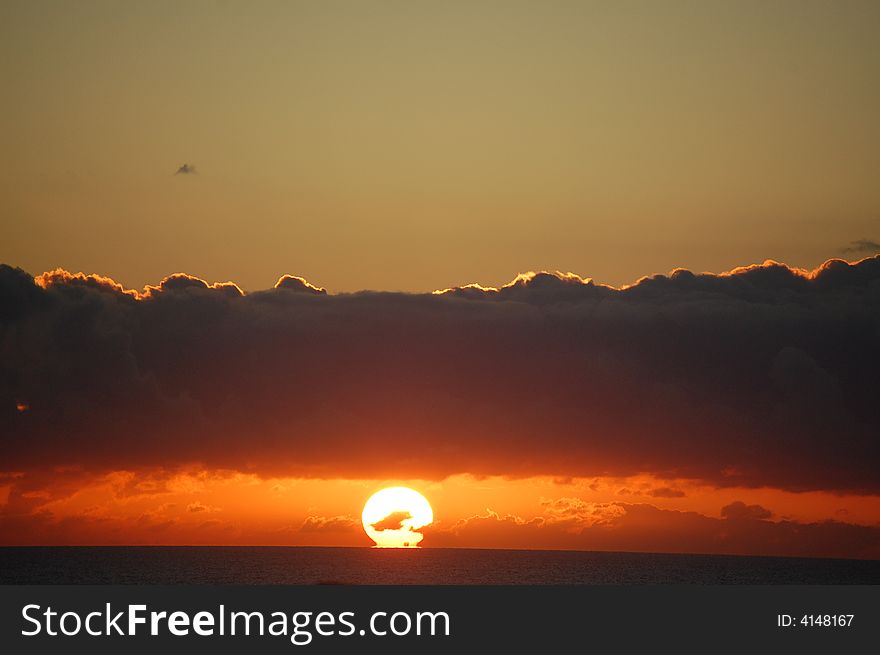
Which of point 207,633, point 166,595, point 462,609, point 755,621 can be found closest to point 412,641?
point 207,633

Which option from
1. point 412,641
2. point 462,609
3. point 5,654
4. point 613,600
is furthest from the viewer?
point 613,600

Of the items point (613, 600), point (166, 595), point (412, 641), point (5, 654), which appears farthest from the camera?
point (613, 600)

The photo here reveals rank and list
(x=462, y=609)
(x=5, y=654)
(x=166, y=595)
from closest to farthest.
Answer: (x=5, y=654) → (x=166, y=595) → (x=462, y=609)

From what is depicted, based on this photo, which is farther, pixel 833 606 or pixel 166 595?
pixel 833 606

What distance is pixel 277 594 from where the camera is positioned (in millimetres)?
116812

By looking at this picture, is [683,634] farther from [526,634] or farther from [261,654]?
[261,654]

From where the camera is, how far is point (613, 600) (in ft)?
470

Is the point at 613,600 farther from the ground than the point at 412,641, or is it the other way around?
the point at 613,600

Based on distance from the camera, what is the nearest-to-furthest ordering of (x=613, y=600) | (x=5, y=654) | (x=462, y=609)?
1. (x=5, y=654)
2. (x=462, y=609)
3. (x=613, y=600)

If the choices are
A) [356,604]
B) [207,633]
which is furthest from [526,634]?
[207,633]

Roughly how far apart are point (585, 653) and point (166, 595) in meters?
41.7

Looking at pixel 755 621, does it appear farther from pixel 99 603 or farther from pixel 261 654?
pixel 99 603

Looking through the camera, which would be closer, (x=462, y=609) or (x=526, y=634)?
(x=526, y=634)

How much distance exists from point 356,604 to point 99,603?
2739cm
